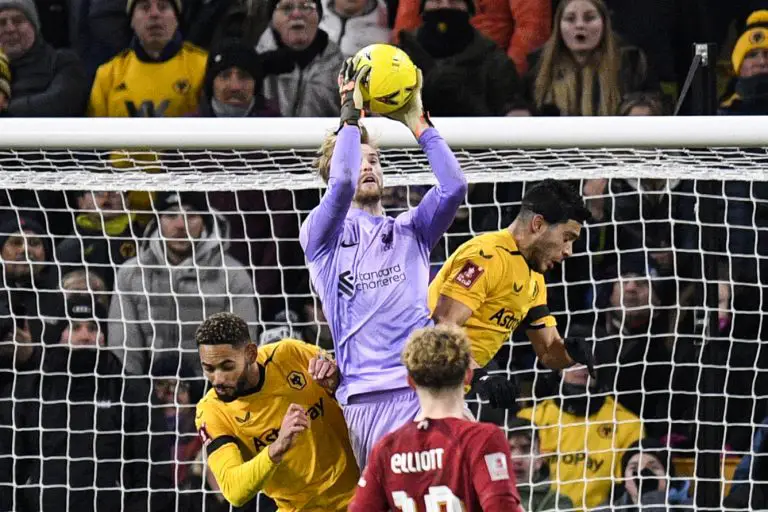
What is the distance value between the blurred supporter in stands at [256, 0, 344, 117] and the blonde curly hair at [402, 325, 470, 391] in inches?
143

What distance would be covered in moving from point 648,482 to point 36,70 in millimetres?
3812

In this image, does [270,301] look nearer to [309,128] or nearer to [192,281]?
[192,281]

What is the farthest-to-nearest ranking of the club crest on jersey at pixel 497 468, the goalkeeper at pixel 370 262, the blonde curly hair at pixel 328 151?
the blonde curly hair at pixel 328 151 < the goalkeeper at pixel 370 262 < the club crest on jersey at pixel 497 468

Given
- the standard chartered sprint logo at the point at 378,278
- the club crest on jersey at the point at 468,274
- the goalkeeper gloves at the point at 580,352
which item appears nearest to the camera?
the standard chartered sprint logo at the point at 378,278

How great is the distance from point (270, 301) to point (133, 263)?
28.5 inches

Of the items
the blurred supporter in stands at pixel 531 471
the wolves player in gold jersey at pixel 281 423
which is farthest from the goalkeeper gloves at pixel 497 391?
the blurred supporter in stands at pixel 531 471

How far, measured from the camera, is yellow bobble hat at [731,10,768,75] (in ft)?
25.5

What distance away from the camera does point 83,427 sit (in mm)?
7477

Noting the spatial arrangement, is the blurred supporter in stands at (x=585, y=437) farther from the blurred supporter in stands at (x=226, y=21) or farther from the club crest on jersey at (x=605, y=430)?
the blurred supporter in stands at (x=226, y=21)

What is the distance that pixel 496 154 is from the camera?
6820 millimetres

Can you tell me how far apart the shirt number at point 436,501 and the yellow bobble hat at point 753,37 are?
421 cm

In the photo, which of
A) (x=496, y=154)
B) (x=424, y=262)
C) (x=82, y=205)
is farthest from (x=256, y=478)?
(x=82, y=205)

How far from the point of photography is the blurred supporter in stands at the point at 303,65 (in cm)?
786

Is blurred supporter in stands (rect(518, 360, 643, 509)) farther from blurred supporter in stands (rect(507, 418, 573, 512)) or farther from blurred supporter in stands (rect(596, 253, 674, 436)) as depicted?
blurred supporter in stands (rect(596, 253, 674, 436))
